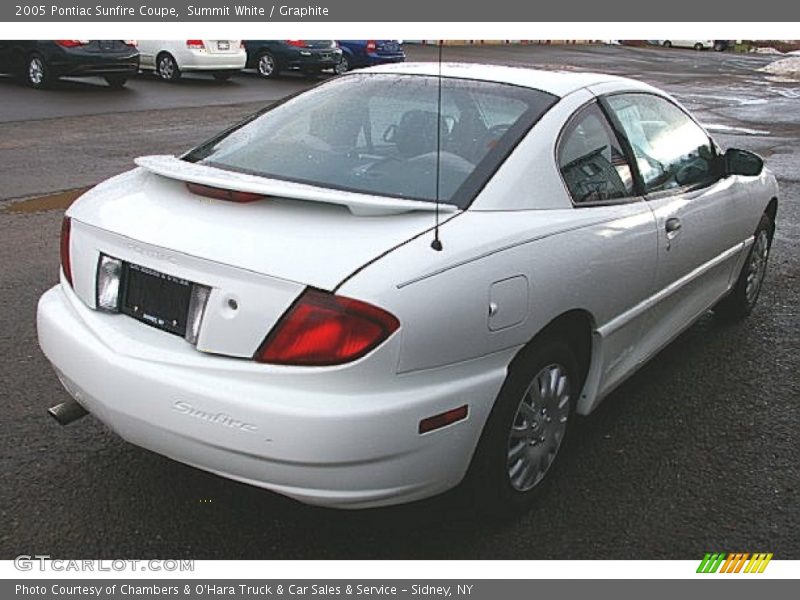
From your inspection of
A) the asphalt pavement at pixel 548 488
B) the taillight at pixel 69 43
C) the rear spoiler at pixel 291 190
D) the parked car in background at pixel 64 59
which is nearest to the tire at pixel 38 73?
the parked car in background at pixel 64 59

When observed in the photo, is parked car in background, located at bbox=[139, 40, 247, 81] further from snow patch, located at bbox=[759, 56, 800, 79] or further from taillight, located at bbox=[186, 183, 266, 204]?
snow patch, located at bbox=[759, 56, 800, 79]

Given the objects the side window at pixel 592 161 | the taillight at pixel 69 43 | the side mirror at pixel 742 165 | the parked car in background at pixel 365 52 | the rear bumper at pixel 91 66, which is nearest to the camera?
the side window at pixel 592 161

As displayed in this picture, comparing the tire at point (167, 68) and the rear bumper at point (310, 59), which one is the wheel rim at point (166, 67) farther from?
the rear bumper at point (310, 59)

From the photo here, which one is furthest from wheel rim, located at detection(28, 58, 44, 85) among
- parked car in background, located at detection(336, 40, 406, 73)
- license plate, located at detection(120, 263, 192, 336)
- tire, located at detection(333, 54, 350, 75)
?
license plate, located at detection(120, 263, 192, 336)

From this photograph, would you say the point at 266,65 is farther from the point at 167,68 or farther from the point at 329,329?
the point at 329,329

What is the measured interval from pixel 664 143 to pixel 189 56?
15.0m

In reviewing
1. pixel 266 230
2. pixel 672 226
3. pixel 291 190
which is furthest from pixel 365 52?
pixel 266 230

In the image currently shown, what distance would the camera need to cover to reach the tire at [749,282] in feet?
15.8

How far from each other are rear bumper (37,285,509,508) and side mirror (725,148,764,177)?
7.50 feet

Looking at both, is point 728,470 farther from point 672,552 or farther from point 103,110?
point 103,110

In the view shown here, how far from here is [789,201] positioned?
8.33m

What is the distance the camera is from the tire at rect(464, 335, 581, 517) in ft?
8.88

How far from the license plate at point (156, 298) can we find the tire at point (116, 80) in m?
14.3

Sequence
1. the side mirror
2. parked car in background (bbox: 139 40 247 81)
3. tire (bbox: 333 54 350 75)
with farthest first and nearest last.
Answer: tire (bbox: 333 54 350 75)
parked car in background (bbox: 139 40 247 81)
the side mirror
